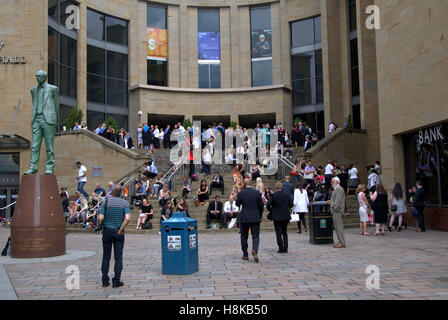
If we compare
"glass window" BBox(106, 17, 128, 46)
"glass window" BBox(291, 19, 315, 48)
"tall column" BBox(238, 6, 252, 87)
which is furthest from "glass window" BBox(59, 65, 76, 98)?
"glass window" BBox(291, 19, 315, 48)

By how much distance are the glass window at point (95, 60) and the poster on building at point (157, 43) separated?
3.70m

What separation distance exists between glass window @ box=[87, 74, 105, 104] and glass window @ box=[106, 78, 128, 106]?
513mm

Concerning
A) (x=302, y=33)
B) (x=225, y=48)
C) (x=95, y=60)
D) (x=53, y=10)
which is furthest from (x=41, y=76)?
(x=302, y=33)

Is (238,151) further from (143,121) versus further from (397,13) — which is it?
(143,121)

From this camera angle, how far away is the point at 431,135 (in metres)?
16.6

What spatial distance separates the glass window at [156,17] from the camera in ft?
122

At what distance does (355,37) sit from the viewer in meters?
32.9

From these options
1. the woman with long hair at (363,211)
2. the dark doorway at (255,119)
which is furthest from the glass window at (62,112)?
the woman with long hair at (363,211)

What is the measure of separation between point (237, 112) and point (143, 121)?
732 centimetres

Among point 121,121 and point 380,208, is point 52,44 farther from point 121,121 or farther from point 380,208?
point 380,208

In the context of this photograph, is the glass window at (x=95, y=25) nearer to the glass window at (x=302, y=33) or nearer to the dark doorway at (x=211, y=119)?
the dark doorway at (x=211, y=119)

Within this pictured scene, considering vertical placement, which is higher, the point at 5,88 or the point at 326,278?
the point at 5,88

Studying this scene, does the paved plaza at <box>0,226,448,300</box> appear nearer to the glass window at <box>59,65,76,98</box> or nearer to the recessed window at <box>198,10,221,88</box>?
the glass window at <box>59,65,76,98</box>
